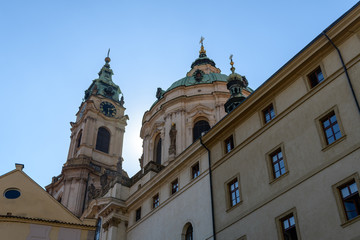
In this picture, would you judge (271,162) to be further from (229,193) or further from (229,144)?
(229,144)

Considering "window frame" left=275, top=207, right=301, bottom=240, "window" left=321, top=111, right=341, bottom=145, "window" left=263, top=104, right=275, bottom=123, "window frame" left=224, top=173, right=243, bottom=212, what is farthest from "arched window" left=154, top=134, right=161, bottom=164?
"window" left=321, top=111, right=341, bottom=145

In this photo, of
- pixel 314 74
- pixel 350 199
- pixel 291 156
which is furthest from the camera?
pixel 314 74

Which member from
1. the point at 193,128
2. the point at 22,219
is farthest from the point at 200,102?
the point at 22,219

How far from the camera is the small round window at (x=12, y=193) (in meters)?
24.7

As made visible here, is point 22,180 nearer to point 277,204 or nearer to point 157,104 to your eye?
point 277,204

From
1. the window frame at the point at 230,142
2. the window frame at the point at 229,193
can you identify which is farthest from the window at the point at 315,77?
the window frame at the point at 229,193

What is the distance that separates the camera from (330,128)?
703 inches

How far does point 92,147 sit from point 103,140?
2.97 metres

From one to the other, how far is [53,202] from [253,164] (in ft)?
37.7

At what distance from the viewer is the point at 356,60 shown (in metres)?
17.9

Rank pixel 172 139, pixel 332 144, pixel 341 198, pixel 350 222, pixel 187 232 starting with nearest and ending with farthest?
pixel 350 222, pixel 341 198, pixel 332 144, pixel 187 232, pixel 172 139

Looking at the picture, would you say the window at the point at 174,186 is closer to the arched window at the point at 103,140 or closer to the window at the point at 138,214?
the window at the point at 138,214

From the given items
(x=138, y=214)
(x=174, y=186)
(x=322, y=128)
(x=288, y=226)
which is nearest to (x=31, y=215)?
(x=138, y=214)

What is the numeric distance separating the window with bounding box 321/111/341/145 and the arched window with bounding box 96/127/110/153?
4494cm
